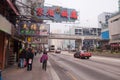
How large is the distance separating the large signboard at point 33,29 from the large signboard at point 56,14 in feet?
6.28

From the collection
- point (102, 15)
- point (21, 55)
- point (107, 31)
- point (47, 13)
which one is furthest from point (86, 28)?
point (21, 55)

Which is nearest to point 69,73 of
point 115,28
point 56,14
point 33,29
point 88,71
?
point 88,71

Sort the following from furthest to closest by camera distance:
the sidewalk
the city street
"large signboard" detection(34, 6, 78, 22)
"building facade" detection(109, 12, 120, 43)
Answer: "building facade" detection(109, 12, 120, 43), "large signboard" detection(34, 6, 78, 22), the city street, the sidewalk

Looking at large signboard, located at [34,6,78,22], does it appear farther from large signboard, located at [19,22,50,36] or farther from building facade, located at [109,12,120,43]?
building facade, located at [109,12,120,43]

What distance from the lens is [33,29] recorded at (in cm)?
3794

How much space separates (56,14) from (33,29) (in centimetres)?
443

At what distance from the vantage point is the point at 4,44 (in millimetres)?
21328

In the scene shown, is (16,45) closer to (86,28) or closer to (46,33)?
(46,33)

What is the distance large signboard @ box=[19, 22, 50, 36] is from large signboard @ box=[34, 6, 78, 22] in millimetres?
1915

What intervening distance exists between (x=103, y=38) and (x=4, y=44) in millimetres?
96468

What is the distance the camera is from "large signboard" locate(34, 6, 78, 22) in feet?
122

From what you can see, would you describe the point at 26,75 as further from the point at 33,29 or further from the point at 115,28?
the point at 115,28

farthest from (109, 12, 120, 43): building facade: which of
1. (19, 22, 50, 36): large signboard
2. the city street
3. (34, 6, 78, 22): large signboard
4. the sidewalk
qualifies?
the sidewalk

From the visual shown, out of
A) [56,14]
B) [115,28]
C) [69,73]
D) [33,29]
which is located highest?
[115,28]
